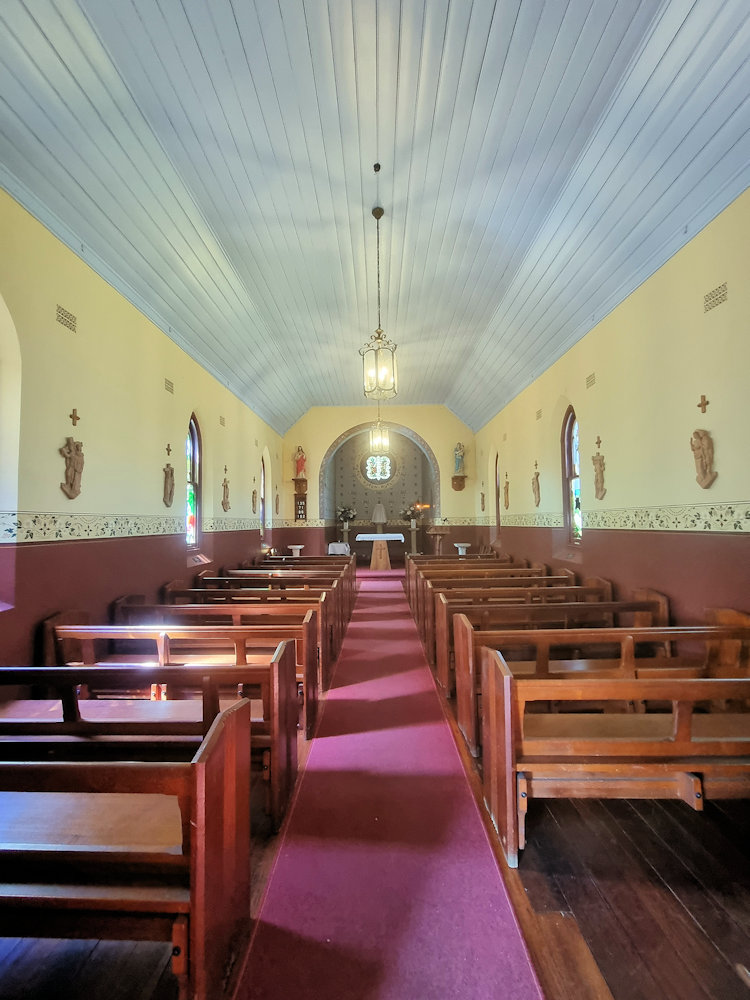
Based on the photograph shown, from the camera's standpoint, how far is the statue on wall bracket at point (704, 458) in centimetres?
392

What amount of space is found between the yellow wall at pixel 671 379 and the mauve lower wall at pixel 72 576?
5.05 metres

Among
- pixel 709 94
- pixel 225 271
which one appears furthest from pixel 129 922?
pixel 225 271

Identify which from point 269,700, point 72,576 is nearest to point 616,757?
point 269,700

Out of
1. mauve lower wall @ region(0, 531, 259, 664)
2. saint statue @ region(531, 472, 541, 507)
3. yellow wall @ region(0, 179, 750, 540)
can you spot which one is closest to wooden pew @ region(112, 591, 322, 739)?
mauve lower wall @ region(0, 531, 259, 664)

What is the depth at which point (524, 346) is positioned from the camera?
7.80m

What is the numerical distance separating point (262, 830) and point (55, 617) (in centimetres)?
238

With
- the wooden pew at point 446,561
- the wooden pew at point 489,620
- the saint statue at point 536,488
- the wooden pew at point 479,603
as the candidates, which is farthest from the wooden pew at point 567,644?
the saint statue at point 536,488

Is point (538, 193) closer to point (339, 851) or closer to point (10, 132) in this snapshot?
point (10, 132)

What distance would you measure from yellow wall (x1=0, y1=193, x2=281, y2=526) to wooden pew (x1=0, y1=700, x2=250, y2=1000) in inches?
112

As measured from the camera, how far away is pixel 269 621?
5078mm

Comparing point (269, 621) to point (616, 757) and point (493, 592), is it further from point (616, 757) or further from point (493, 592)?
point (616, 757)

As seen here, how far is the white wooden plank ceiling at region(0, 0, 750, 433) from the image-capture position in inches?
119

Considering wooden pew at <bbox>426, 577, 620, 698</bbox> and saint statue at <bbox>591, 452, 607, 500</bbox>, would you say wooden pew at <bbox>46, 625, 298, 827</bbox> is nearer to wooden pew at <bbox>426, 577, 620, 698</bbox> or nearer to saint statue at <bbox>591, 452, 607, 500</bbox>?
wooden pew at <bbox>426, 577, 620, 698</bbox>

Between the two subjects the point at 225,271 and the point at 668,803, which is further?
the point at 225,271
